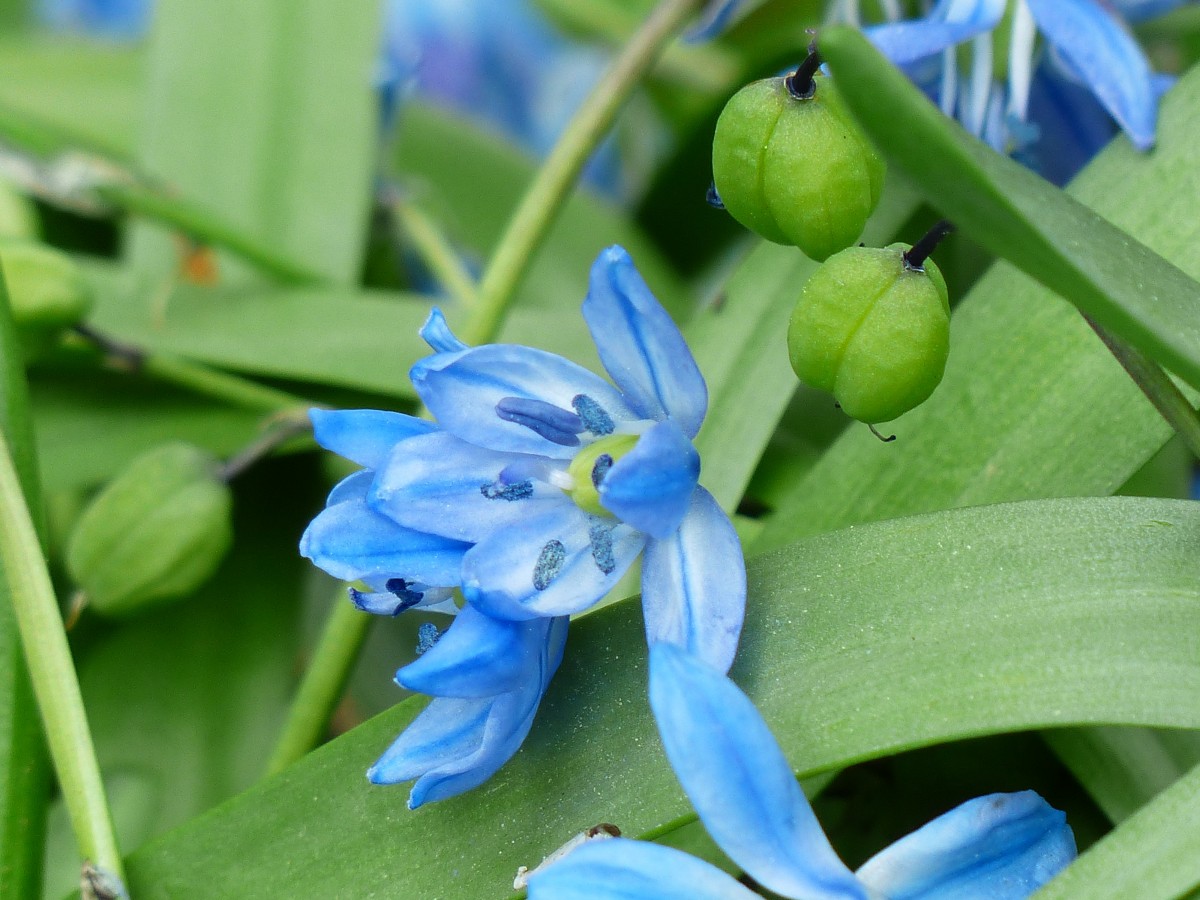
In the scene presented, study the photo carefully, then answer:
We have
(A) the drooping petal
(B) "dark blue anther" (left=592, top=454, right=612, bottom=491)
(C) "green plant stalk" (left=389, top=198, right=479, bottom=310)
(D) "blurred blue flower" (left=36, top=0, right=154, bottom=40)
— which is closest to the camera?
(B) "dark blue anther" (left=592, top=454, right=612, bottom=491)

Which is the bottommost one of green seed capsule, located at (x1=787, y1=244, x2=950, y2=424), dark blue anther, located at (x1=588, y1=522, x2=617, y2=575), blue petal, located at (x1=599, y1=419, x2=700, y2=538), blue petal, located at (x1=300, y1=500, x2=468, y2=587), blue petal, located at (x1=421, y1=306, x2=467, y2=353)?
blue petal, located at (x1=300, y1=500, x2=468, y2=587)

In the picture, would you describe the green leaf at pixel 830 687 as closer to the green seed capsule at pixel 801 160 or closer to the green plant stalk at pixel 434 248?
the green seed capsule at pixel 801 160

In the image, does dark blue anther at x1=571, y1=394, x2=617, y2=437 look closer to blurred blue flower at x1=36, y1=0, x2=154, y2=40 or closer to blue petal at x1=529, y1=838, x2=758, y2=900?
blue petal at x1=529, y1=838, x2=758, y2=900

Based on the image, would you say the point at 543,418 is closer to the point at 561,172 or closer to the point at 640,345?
the point at 640,345

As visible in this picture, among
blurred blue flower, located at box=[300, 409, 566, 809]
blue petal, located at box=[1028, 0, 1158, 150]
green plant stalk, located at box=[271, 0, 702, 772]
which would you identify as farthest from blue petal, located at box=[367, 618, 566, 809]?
blue petal, located at box=[1028, 0, 1158, 150]

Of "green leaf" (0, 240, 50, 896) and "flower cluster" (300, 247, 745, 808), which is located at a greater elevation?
"flower cluster" (300, 247, 745, 808)

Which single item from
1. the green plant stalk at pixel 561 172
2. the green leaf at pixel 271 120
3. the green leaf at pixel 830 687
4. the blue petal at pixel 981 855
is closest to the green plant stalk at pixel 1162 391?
the green leaf at pixel 830 687

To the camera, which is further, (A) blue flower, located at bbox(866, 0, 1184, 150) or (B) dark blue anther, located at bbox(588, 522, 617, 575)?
(A) blue flower, located at bbox(866, 0, 1184, 150)

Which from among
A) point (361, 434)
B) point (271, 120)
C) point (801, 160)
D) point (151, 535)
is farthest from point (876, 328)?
point (271, 120)
